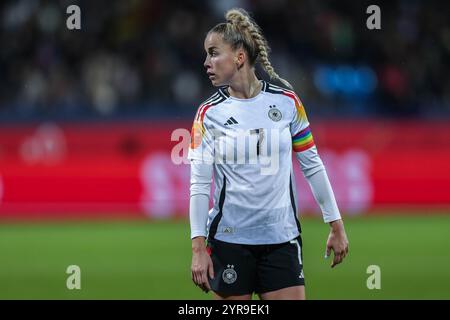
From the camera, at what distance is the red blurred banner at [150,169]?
15477mm

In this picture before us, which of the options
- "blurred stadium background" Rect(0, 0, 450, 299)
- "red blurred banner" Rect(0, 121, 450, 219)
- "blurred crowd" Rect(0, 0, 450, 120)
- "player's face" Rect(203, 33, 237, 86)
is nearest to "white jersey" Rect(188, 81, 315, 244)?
"player's face" Rect(203, 33, 237, 86)

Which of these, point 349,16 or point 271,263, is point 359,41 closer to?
point 349,16

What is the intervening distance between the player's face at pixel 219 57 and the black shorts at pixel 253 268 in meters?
0.97

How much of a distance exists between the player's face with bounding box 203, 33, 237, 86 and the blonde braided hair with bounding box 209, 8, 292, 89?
0.04m

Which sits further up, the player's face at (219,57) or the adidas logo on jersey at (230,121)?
the player's face at (219,57)

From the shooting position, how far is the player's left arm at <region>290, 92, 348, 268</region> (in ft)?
18.7

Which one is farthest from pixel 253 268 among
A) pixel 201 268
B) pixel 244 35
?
pixel 244 35

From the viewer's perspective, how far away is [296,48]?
18141mm

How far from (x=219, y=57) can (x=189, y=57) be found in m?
12.2

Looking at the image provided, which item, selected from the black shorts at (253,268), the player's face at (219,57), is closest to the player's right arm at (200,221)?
the black shorts at (253,268)

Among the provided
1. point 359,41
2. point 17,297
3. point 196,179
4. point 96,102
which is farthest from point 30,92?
point 196,179

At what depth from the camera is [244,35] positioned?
5637 millimetres

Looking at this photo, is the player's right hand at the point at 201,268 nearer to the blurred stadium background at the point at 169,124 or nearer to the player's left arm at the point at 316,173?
the player's left arm at the point at 316,173

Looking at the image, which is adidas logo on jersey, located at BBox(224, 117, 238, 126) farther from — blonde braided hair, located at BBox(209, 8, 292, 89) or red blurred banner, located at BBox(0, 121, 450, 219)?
red blurred banner, located at BBox(0, 121, 450, 219)
